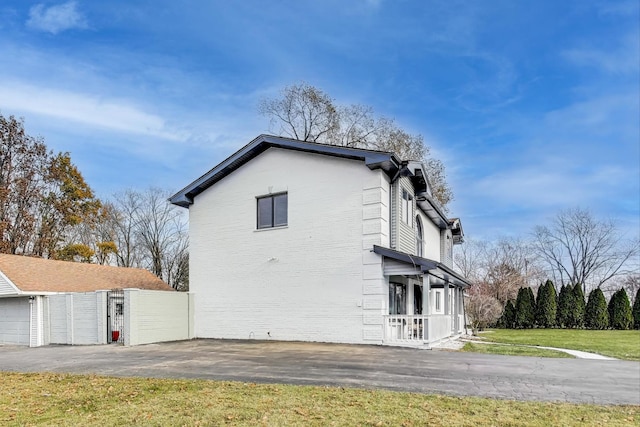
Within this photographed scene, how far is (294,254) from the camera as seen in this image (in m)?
16.7

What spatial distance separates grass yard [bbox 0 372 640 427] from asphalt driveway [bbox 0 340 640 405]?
2.34ft

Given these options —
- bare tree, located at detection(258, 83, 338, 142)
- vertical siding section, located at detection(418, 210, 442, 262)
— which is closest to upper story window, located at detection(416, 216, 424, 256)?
vertical siding section, located at detection(418, 210, 442, 262)

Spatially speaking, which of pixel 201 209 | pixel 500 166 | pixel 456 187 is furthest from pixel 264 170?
pixel 456 187

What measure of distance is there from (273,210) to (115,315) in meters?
7.02

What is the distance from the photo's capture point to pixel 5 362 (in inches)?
491

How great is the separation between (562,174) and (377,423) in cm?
2364

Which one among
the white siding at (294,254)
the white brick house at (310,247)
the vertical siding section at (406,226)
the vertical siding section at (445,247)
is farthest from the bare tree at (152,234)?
the vertical siding section at (406,226)

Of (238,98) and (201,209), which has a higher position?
(238,98)

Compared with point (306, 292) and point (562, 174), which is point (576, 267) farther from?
point (306, 292)

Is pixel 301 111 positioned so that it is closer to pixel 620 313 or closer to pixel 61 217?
pixel 61 217

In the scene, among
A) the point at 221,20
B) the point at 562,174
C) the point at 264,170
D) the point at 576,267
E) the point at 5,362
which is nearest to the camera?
the point at 5,362

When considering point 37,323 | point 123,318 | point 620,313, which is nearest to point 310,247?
point 123,318

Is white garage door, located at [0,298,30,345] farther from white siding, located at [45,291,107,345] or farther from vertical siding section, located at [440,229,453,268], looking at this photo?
vertical siding section, located at [440,229,453,268]

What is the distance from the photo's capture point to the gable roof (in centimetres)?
1841
